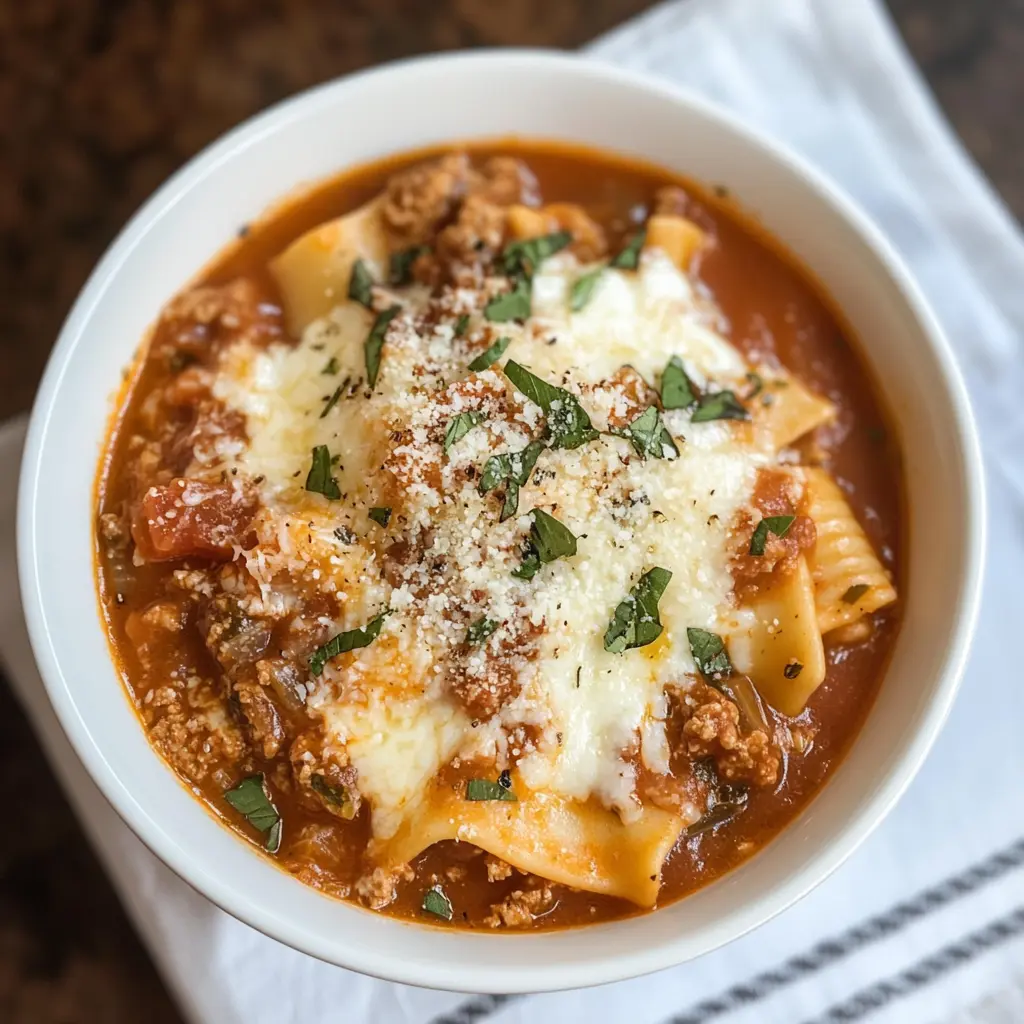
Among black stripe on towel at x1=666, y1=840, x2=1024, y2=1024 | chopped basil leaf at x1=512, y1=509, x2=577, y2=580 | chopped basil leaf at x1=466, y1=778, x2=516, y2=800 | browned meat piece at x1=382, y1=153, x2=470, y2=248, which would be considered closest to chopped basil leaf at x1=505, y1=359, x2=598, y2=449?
chopped basil leaf at x1=512, y1=509, x2=577, y2=580

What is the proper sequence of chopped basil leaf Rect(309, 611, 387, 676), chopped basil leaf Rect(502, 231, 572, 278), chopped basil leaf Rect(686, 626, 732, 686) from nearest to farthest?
chopped basil leaf Rect(309, 611, 387, 676), chopped basil leaf Rect(686, 626, 732, 686), chopped basil leaf Rect(502, 231, 572, 278)

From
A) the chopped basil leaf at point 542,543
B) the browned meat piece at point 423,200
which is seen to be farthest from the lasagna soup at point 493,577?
the browned meat piece at point 423,200

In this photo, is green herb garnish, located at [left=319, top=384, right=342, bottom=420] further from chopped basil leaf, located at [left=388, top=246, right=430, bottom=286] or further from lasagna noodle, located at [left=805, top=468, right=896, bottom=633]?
lasagna noodle, located at [left=805, top=468, right=896, bottom=633]

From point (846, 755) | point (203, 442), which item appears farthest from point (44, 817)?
point (846, 755)

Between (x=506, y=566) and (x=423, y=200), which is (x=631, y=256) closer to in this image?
(x=423, y=200)

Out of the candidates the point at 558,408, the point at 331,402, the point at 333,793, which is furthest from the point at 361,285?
the point at 333,793

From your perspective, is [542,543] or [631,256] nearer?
[542,543]
